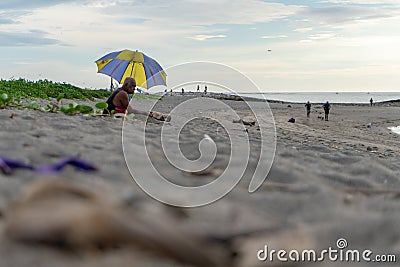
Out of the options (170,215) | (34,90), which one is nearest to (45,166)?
(170,215)

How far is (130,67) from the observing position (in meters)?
10.1

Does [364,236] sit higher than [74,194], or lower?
lower

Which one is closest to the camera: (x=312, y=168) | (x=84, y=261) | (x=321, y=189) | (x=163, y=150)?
(x=84, y=261)

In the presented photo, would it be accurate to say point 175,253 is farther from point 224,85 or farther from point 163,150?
point 224,85

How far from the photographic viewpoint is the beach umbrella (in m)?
9.98

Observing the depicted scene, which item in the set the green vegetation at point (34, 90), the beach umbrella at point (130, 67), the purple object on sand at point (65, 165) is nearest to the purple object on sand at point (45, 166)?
the purple object on sand at point (65, 165)

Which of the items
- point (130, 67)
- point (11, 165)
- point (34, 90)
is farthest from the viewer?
point (34, 90)

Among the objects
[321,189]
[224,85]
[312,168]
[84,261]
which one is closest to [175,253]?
[84,261]

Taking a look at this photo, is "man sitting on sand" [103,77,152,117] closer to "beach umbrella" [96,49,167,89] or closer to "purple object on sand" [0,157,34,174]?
"beach umbrella" [96,49,167,89]

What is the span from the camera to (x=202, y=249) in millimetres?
1654

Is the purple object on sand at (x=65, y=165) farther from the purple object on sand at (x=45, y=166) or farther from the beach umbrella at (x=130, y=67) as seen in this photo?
the beach umbrella at (x=130, y=67)

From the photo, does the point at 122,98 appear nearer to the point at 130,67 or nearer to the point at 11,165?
the point at 130,67

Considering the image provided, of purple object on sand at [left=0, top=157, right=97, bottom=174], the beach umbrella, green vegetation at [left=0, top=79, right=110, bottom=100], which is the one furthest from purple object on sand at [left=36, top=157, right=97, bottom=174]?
green vegetation at [left=0, top=79, right=110, bottom=100]

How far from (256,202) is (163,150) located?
4.58ft
